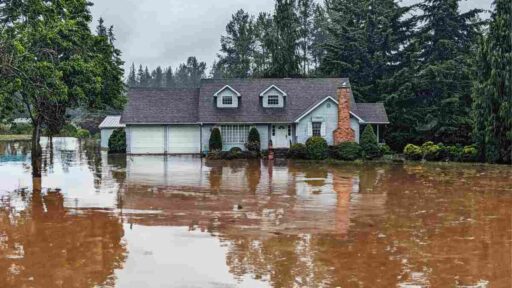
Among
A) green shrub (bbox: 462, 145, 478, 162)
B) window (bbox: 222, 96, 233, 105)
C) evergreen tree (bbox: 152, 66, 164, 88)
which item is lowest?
green shrub (bbox: 462, 145, 478, 162)

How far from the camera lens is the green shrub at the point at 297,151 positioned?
108 ft

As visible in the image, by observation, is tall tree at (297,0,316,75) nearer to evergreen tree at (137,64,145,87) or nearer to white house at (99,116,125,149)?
white house at (99,116,125,149)

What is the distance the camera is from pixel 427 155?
32.1 metres

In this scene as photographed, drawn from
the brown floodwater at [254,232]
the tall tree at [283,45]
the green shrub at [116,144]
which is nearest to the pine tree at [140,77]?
the tall tree at [283,45]

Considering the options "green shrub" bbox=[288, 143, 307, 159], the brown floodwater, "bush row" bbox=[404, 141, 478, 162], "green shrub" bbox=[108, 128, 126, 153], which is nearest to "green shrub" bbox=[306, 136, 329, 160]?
"green shrub" bbox=[288, 143, 307, 159]

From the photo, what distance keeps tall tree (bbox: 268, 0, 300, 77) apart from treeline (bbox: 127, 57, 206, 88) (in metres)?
73.6

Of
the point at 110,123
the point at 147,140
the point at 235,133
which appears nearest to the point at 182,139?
the point at 147,140

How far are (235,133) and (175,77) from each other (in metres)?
122

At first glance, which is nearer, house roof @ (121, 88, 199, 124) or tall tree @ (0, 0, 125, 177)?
tall tree @ (0, 0, 125, 177)

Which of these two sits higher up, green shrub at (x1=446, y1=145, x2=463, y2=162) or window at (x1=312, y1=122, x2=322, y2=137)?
window at (x1=312, y1=122, x2=322, y2=137)

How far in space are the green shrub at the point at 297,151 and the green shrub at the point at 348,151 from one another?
2.04 meters

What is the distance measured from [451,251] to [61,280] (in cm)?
700

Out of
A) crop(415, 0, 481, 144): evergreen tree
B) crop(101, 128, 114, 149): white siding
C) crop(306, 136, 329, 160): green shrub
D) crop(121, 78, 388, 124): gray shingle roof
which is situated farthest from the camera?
crop(101, 128, 114, 149): white siding

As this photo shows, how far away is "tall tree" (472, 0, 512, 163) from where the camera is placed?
1121 inches
